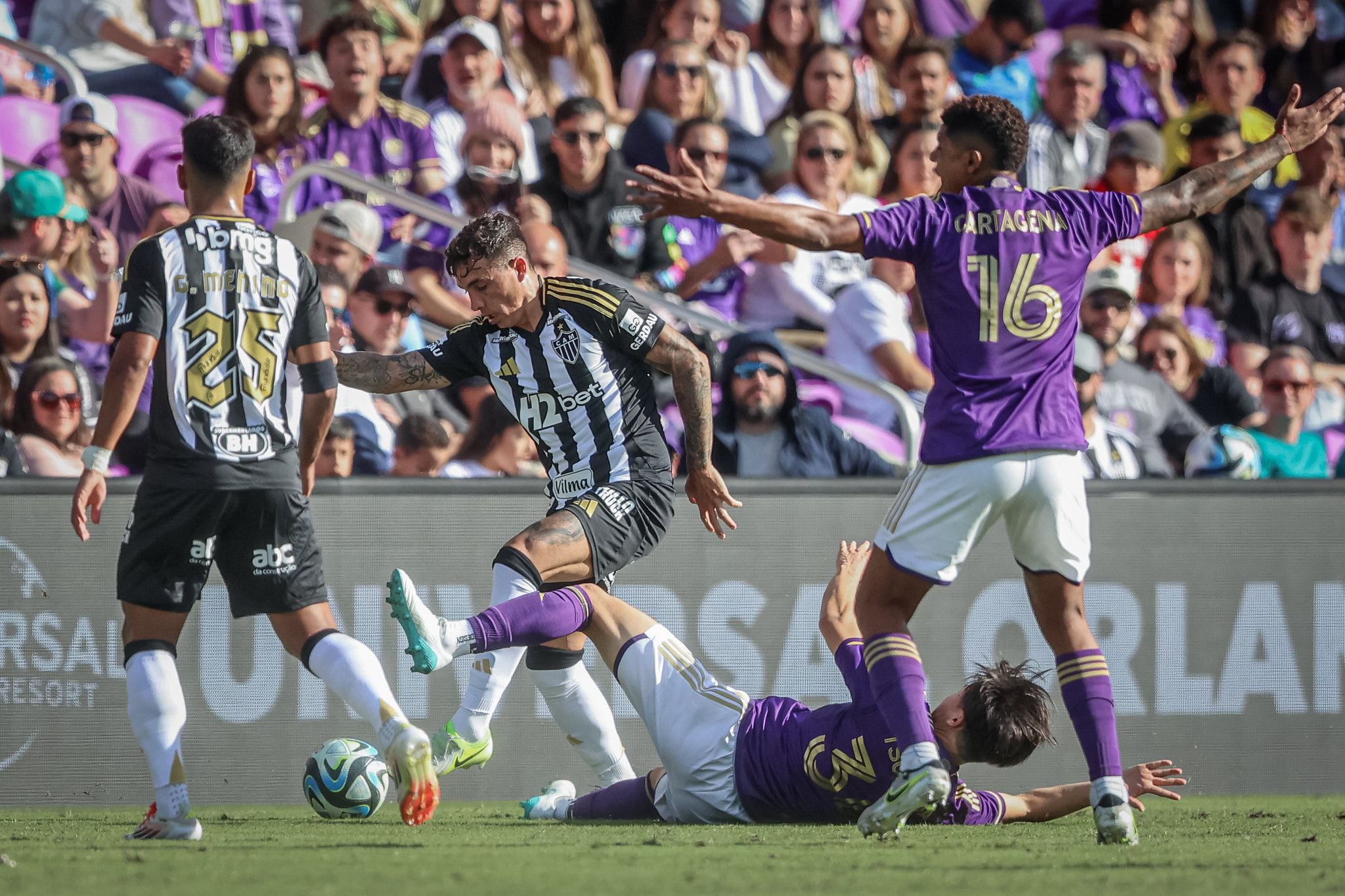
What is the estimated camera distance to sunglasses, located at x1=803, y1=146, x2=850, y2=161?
890cm

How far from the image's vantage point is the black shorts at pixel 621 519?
16.1ft

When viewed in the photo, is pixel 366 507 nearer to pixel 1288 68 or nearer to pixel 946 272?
pixel 946 272

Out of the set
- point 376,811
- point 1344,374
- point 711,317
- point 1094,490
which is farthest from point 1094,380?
point 376,811

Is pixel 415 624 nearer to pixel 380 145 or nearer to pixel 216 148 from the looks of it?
pixel 216 148

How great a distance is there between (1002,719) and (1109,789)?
38cm

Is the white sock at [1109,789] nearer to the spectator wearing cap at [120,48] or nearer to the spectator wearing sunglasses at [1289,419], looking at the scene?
the spectator wearing sunglasses at [1289,419]

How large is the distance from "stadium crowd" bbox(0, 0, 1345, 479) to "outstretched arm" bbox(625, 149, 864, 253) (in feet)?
9.19

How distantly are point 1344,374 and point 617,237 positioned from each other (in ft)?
15.0

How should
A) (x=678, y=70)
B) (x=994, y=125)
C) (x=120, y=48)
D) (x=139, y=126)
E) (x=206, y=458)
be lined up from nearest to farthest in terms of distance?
(x=994, y=125) → (x=206, y=458) → (x=139, y=126) → (x=120, y=48) → (x=678, y=70)

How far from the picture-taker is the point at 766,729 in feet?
15.4

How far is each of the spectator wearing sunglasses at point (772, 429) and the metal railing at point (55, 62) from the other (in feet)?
13.5

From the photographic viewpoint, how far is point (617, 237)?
8.74 meters

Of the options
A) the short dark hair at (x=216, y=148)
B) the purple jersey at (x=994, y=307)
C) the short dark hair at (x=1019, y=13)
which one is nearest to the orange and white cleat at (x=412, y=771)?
the purple jersey at (x=994, y=307)

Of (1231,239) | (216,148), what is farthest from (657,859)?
(1231,239)
